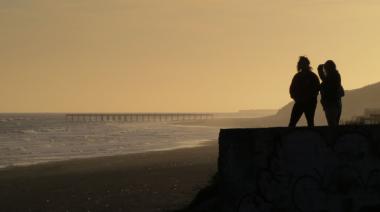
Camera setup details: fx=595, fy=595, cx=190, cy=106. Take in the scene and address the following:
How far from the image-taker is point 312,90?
9961mm

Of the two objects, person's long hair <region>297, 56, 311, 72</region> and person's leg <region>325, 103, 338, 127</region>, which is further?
person's leg <region>325, 103, 338, 127</region>

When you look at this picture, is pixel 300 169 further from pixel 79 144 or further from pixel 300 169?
pixel 79 144

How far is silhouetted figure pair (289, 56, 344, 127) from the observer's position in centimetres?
995

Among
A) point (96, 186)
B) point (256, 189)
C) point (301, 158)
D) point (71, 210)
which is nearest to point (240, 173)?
point (256, 189)

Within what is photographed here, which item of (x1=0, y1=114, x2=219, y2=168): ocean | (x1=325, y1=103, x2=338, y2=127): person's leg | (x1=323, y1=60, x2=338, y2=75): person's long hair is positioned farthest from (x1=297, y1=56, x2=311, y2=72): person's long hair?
(x1=0, y1=114, x2=219, y2=168): ocean

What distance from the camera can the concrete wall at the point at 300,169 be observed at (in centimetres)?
829

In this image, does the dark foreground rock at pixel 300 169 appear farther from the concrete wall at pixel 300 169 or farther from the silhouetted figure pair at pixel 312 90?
the silhouetted figure pair at pixel 312 90

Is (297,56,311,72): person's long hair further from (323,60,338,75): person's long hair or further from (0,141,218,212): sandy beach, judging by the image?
(0,141,218,212): sandy beach

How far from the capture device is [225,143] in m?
8.43

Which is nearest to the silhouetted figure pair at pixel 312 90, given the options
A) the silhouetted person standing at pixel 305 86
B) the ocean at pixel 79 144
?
the silhouetted person standing at pixel 305 86

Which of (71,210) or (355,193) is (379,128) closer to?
(355,193)

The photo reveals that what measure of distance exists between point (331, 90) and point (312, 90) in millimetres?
657

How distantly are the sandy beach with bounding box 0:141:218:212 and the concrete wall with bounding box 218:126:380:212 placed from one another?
5.55m

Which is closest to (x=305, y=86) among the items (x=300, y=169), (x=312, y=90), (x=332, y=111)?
(x=312, y=90)
